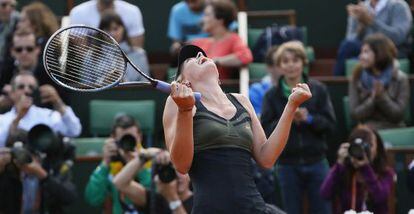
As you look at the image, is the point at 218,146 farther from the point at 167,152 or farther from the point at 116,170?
the point at 116,170

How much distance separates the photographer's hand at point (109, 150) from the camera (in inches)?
308

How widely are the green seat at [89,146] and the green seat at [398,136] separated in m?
2.33

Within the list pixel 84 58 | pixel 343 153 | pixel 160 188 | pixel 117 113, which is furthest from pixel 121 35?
pixel 84 58

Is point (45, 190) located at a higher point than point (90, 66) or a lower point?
lower

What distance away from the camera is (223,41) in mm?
10008

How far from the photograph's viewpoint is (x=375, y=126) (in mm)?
9422

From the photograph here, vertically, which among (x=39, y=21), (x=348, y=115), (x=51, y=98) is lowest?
(x=348, y=115)

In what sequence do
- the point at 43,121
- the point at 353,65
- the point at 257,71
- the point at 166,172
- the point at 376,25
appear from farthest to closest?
the point at 376,25, the point at 353,65, the point at 257,71, the point at 43,121, the point at 166,172

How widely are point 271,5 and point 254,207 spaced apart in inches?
290

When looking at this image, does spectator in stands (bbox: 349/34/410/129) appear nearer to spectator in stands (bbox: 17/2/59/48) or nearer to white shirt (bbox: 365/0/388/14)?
white shirt (bbox: 365/0/388/14)

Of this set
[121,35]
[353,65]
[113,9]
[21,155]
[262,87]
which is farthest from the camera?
[113,9]

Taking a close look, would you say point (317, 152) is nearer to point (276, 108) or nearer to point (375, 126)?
point (276, 108)

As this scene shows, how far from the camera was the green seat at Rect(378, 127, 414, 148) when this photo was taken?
9.15 m

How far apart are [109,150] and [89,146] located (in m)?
1.37
